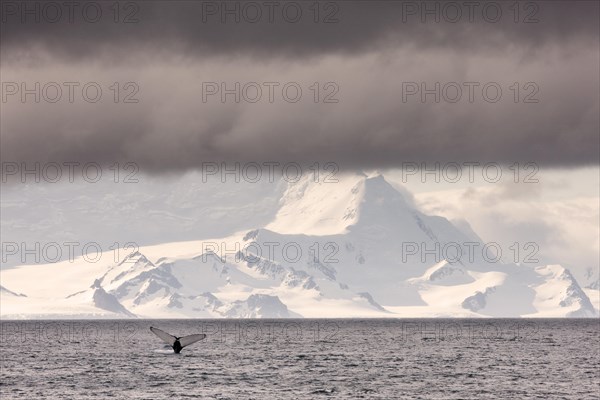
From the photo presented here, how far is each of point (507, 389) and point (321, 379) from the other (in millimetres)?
25074

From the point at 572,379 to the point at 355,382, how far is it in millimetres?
28878

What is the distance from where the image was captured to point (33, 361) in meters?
192

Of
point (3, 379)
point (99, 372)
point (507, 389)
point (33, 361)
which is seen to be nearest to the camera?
point (507, 389)

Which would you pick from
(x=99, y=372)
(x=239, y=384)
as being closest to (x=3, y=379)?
(x=99, y=372)

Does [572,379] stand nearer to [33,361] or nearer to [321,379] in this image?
[321,379]

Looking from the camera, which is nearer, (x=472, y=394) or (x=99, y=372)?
(x=472, y=394)

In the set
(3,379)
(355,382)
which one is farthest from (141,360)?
(355,382)

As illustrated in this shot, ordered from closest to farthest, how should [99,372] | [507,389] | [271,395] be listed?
1. [271,395]
2. [507,389]
3. [99,372]

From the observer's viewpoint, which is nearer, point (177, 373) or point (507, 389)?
point (507, 389)

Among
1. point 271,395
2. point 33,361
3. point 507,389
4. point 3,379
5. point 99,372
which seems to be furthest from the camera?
point 33,361

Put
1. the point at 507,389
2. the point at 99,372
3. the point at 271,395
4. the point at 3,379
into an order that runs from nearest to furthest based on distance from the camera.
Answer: the point at 271,395 → the point at 507,389 → the point at 3,379 → the point at 99,372

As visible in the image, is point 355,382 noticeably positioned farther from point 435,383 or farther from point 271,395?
point 271,395

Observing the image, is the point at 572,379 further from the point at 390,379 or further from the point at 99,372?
the point at 99,372

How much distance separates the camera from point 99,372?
6501 inches
